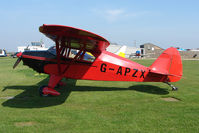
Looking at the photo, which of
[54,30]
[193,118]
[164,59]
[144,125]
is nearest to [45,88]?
[54,30]

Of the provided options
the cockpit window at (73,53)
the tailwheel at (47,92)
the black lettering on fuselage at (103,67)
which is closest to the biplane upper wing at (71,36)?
the cockpit window at (73,53)

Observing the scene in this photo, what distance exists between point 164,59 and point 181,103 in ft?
7.96

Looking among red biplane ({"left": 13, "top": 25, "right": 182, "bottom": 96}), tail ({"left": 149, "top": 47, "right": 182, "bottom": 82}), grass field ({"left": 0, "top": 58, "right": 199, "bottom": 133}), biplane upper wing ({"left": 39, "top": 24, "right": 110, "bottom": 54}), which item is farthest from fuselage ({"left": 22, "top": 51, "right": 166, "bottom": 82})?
grass field ({"left": 0, "top": 58, "right": 199, "bottom": 133})

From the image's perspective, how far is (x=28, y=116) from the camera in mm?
3994

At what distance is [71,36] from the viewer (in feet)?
16.8

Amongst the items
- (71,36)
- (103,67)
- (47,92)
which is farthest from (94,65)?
(47,92)

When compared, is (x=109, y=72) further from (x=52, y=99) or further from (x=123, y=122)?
(x=123, y=122)

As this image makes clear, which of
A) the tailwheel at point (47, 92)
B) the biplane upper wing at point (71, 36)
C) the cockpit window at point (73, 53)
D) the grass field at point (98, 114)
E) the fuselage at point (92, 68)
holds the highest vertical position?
the biplane upper wing at point (71, 36)

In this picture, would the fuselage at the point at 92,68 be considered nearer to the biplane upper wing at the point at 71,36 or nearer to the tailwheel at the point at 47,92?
the biplane upper wing at the point at 71,36

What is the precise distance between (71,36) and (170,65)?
15.2 feet

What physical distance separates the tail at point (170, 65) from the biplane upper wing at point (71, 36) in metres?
2.83

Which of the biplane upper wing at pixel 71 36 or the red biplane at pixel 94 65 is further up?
the biplane upper wing at pixel 71 36

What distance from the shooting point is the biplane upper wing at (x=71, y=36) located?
4293mm

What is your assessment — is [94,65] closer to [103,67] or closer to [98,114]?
[103,67]
